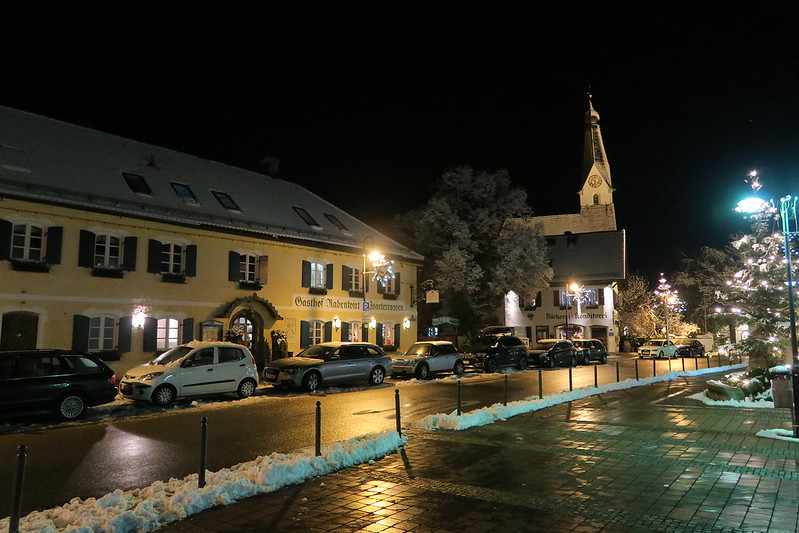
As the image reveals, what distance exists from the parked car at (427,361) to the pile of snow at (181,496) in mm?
15428

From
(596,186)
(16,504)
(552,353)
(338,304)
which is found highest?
(596,186)

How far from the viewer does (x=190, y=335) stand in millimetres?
22781

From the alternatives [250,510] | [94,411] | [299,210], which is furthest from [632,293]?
[250,510]

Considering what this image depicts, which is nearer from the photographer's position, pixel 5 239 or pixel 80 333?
pixel 5 239

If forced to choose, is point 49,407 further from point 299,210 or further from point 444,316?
point 444,316

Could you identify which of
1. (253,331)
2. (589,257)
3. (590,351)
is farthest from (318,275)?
(589,257)

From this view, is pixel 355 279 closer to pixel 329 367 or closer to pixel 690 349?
pixel 329 367

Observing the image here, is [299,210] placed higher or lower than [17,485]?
higher

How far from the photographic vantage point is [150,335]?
2147 cm

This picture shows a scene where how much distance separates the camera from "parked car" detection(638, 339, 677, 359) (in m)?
40.7

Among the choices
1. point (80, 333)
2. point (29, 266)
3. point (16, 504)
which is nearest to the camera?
point (16, 504)

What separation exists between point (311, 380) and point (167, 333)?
7155 millimetres

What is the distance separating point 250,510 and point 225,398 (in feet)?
38.9

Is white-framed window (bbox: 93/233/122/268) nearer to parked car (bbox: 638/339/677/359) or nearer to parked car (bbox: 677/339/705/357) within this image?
parked car (bbox: 638/339/677/359)
